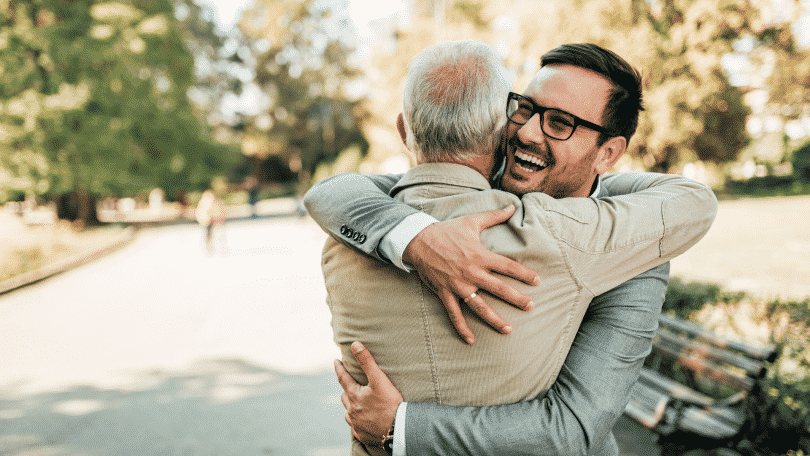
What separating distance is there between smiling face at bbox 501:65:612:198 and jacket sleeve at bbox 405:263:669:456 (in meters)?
0.52

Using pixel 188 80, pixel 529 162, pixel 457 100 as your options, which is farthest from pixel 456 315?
pixel 188 80

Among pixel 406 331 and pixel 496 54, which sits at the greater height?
pixel 496 54

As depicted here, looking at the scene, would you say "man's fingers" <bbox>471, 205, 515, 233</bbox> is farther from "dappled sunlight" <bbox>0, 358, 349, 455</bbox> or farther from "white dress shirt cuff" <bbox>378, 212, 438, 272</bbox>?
"dappled sunlight" <bbox>0, 358, 349, 455</bbox>

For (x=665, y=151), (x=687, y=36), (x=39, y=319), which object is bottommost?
(x=39, y=319)

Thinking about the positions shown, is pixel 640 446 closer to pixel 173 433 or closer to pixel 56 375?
pixel 173 433

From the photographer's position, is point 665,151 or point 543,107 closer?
point 543,107

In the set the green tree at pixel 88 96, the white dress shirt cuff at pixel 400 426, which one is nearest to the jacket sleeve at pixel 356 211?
the white dress shirt cuff at pixel 400 426

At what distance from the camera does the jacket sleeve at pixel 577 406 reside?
1.42 m

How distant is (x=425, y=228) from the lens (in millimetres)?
1424

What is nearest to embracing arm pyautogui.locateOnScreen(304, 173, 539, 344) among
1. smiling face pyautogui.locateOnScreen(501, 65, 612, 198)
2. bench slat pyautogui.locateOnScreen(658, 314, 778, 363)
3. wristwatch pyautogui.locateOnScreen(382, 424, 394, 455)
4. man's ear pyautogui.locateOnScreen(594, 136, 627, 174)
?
wristwatch pyautogui.locateOnScreen(382, 424, 394, 455)

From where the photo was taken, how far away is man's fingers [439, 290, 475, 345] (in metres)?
1.37

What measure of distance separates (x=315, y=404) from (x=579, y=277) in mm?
4265

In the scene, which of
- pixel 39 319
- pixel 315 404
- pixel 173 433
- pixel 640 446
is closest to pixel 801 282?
pixel 640 446

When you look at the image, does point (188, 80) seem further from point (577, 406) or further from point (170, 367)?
point (577, 406)
